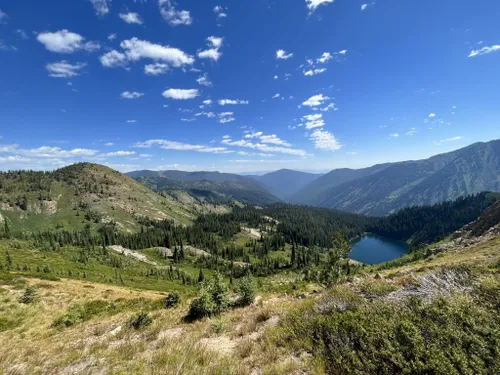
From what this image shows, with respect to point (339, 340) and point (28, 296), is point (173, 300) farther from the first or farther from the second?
point (28, 296)

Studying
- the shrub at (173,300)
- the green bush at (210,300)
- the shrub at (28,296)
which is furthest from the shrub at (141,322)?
the shrub at (28,296)

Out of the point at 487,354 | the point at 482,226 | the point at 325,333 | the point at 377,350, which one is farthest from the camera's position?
the point at 482,226

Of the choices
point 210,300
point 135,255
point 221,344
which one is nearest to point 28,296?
point 210,300

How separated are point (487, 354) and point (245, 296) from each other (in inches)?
565

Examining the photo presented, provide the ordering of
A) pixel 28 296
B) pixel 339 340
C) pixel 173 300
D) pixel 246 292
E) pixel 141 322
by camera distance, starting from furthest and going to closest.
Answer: pixel 28 296
pixel 173 300
pixel 246 292
pixel 141 322
pixel 339 340

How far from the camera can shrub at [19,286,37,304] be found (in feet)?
103

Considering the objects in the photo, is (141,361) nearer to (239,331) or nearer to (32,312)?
(239,331)

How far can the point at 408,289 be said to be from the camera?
10.9m

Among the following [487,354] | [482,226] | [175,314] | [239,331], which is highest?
[487,354]

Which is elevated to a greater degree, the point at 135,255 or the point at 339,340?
the point at 339,340

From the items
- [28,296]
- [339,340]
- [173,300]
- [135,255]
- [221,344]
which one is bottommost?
[135,255]

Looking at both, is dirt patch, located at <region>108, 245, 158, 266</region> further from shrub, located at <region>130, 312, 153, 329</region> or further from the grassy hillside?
the grassy hillside

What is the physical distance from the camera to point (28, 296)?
104 feet

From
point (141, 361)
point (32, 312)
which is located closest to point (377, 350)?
point (141, 361)
